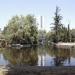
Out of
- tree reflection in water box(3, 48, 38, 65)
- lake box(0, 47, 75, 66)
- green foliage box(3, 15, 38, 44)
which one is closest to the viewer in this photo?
lake box(0, 47, 75, 66)

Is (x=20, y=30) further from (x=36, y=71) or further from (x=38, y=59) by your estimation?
(x=36, y=71)

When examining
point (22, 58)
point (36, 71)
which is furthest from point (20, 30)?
point (36, 71)

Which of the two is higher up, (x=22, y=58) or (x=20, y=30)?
(x=20, y=30)

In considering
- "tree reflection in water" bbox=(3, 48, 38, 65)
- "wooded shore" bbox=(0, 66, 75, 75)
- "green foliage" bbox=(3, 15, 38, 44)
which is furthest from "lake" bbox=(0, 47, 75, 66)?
"green foliage" bbox=(3, 15, 38, 44)

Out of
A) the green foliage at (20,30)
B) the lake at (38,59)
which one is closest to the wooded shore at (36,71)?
the lake at (38,59)

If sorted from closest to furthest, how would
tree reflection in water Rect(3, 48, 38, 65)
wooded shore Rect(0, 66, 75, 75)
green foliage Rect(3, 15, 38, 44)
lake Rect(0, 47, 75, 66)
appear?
wooded shore Rect(0, 66, 75, 75) → lake Rect(0, 47, 75, 66) → tree reflection in water Rect(3, 48, 38, 65) → green foliage Rect(3, 15, 38, 44)

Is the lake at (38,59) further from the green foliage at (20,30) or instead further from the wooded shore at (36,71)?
the green foliage at (20,30)

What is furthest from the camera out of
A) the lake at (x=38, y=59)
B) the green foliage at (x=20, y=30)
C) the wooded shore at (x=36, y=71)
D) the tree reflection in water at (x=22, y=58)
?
the green foliage at (x=20, y=30)

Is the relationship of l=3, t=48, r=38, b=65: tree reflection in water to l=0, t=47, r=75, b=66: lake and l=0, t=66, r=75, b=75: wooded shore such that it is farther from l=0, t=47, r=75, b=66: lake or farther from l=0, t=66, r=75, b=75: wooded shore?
l=0, t=66, r=75, b=75: wooded shore

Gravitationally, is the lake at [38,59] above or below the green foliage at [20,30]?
below

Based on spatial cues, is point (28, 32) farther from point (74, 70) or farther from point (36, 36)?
point (74, 70)

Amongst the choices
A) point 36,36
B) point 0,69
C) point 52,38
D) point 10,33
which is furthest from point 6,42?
point 0,69

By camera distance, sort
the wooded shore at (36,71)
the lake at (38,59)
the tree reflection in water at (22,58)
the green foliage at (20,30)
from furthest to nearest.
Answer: the green foliage at (20,30), the tree reflection in water at (22,58), the lake at (38,59), the wooded shore at (36,71)

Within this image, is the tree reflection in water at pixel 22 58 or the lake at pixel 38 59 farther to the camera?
the tree reflection in water at pixel 22 58
